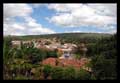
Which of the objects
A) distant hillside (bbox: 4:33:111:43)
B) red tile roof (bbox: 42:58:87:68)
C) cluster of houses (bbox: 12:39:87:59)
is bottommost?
red tile roof (bbox: 42:58:87:68)

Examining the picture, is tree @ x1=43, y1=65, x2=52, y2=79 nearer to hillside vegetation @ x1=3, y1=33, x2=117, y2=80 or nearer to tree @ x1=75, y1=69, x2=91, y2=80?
hillside vegetation @ x1=3, y1=33, x2=117, y2=80

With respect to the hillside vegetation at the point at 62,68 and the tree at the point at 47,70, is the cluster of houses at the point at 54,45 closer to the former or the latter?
the hillside vegetation at the point at 62,68

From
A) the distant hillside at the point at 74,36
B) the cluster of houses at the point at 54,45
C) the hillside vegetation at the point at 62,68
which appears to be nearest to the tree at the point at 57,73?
the hillside vegetation at the point at 62,68

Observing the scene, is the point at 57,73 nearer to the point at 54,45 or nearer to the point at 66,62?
the point at 66,62

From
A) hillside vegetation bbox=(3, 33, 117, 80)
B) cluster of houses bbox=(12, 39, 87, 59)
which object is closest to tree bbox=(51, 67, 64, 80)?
hillside vegetation bbox=(3, 33, 117, 80)

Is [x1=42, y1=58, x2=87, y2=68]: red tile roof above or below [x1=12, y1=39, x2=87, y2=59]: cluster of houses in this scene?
below

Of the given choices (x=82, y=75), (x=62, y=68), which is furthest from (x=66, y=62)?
(x=82, y=75)

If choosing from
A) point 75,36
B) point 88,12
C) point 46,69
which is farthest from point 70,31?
point 46,69

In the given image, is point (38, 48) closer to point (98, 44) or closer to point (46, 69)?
point (46, 69)

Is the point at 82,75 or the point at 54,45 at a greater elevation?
the point at 54,45
